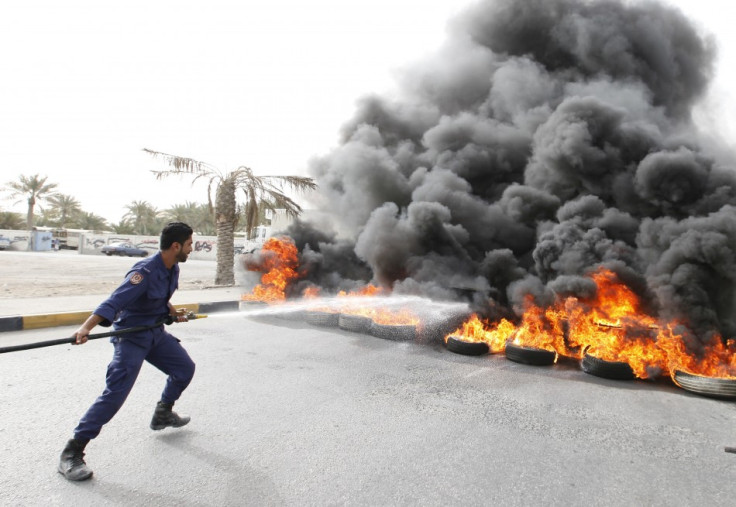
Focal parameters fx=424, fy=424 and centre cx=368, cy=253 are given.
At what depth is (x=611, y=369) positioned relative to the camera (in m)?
5.32

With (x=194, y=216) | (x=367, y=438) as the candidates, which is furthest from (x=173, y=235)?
(x=194, y=216)

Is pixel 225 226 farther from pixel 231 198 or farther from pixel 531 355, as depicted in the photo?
pixel 531 355

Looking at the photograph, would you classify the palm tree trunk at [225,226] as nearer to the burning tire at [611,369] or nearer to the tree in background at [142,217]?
the burning tire at [611,369]

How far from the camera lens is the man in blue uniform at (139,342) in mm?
2791

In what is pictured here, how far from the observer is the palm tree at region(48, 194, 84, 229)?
46.2 metres

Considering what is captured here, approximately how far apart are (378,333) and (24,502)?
5.54 metres

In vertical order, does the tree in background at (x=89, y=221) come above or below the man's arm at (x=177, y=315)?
above

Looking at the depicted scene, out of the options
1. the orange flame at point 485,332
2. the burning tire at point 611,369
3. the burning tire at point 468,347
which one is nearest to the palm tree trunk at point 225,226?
the orange flame at point 485,332

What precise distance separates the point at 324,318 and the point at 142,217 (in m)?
48.9

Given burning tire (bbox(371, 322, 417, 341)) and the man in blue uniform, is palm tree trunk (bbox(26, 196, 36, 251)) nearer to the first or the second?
burning tire (bbox(371, 322, 417, 341))

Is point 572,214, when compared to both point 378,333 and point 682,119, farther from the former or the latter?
point 682,119

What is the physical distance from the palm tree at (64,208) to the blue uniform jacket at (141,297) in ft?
172

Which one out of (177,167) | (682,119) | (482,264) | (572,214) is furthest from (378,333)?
(682,119)

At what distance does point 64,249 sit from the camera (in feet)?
148
